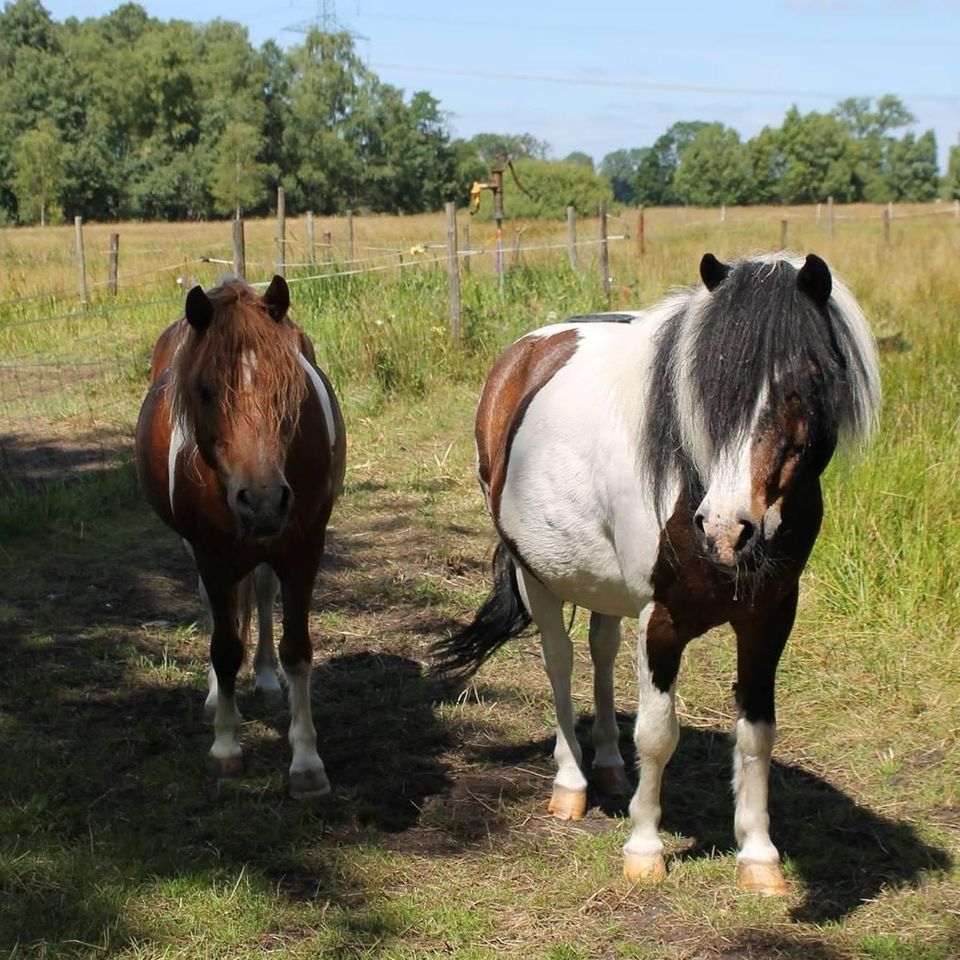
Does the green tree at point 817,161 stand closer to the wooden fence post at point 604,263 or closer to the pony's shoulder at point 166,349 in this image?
the wooden fence post at point 604,263

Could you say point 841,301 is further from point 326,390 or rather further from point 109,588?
point 109,588

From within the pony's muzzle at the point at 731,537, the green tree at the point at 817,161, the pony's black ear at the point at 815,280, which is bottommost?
the pony's muzzle at the point at 731,537

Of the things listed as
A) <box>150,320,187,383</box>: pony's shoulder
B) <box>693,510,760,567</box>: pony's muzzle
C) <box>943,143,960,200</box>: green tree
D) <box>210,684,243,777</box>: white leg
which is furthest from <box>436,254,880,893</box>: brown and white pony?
<box>943,143,960,200</box>: green tree

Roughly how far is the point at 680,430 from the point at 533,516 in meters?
0.84

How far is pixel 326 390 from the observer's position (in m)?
4.26

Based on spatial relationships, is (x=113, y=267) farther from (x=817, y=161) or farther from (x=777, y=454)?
(x=817, y=161)

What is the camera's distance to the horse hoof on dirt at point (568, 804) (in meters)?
3.80

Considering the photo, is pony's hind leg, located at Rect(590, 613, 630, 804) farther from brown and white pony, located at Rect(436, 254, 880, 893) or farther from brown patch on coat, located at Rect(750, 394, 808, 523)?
brown patch on coat, located at Rect(750, 394, 808, 523)

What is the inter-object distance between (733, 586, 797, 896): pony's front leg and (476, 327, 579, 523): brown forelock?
3.57ft

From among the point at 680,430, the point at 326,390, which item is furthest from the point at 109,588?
the point at 680,430

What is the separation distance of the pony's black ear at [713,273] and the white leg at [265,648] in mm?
2638

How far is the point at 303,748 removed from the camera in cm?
395

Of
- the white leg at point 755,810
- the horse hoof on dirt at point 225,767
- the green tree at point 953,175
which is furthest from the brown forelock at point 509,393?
the green tree at point 953,175

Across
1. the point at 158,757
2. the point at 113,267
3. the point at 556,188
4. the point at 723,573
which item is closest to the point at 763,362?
the point at 723,573
